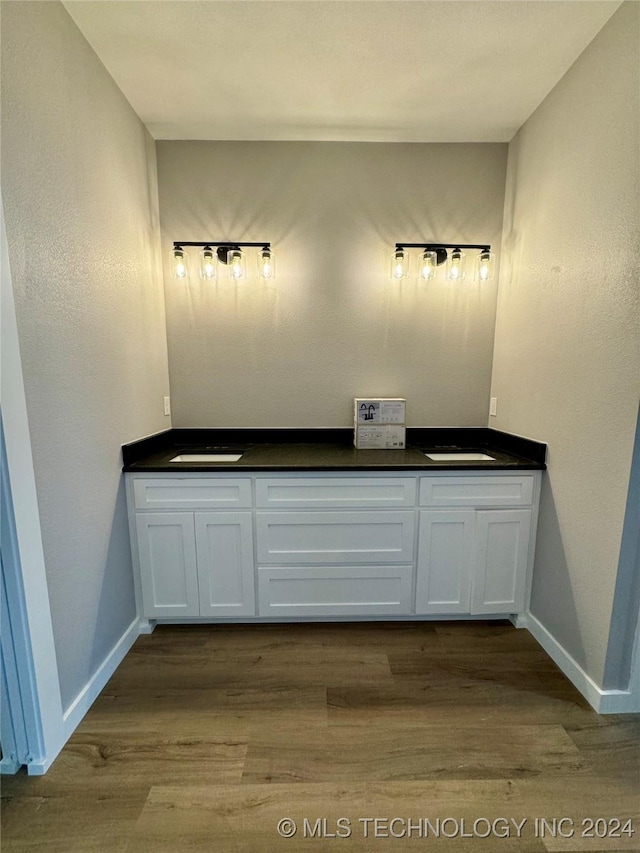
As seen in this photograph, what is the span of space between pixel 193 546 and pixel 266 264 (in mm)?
1640

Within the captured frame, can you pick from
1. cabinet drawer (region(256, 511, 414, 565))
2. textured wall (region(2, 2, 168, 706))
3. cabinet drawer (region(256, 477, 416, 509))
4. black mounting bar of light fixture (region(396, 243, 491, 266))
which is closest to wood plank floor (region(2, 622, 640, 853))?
textured wall (region(2, 2, 168, 706))

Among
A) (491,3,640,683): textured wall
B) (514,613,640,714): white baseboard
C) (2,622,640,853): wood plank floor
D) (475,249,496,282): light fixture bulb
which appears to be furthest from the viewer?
(475,249,496,282): light fixture bulb

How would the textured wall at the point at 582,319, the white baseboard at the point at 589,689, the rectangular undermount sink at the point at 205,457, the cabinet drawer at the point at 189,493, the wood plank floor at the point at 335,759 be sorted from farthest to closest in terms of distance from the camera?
1. the rectangular undermount sink at the point at 205,457
2. the cabinet drawer at the point at 189,493
3. the white baseboard at the point at 589,689
4. the textured wall at the point at 582,319
5. the wood plank floor at the point at 335,759

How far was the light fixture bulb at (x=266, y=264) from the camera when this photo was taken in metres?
2.02

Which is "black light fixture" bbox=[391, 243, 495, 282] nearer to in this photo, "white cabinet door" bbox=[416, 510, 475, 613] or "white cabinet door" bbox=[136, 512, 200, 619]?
"white cabinet door" bbox=[416, 510, 475, 613]

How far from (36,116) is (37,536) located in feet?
4.68

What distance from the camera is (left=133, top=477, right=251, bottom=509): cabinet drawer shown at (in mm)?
1752

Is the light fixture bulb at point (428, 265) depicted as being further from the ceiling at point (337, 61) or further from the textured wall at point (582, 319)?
the ceiling at point (337, 61)

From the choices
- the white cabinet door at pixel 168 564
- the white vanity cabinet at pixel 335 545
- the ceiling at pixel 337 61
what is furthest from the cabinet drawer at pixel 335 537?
the ceiling at pixel 337 61

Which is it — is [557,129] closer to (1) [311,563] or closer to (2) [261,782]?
(1) [311,563]

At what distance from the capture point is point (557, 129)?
5.39 ft

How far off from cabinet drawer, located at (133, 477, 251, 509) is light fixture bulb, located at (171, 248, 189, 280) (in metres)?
1.22

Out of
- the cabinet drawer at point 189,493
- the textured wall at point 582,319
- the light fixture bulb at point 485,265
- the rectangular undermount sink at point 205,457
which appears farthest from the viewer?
the light fixture bulb at point 485,265

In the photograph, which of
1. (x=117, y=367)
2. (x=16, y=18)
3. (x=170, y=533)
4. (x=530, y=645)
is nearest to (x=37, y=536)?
(x=170, y=533)
